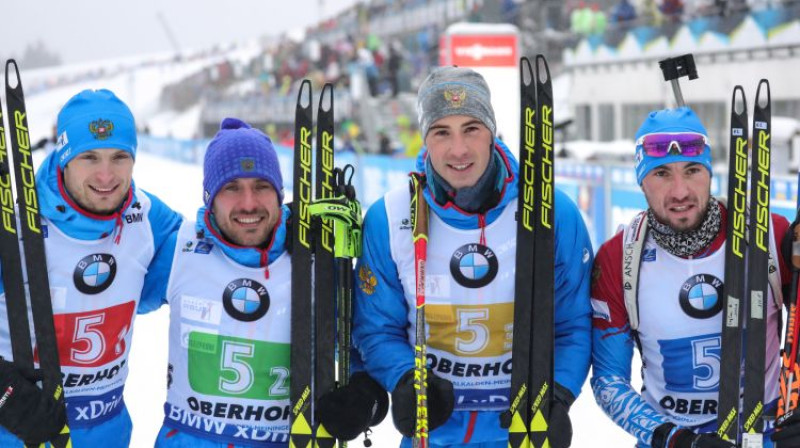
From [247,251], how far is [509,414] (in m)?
0.93

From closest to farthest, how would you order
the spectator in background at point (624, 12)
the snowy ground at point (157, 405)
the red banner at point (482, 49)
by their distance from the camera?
the snowy ground at point (157, 405), the red banner at point (482, 49), the spectator in background at point (624, 12)

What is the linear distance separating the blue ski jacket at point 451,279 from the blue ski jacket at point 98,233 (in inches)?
28.6

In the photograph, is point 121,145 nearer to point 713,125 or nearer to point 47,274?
point 47,274

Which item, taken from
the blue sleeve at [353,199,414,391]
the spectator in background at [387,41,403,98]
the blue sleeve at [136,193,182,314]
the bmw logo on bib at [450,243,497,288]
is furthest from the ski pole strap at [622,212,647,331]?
the spectator in background at [387,41,403,98]

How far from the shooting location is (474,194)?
8.51 feet

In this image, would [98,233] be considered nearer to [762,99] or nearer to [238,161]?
[238,161]

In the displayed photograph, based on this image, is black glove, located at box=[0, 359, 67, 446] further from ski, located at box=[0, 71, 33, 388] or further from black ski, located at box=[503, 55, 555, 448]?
black ski, located at box=[503, 55, 555, 448]

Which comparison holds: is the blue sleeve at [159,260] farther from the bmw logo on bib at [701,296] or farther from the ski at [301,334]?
the bmw logo on bib at [701,296]

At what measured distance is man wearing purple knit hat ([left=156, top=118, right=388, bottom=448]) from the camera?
259cm

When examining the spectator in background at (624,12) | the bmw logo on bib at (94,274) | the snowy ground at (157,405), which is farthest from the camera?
the spectator in background at (624,12)

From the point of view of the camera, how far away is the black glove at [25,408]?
255 cm

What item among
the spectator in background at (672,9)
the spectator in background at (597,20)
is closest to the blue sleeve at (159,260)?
the spectator in background at (672,9)

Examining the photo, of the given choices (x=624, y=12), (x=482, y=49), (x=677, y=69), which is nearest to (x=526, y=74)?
(x=677, y=69)

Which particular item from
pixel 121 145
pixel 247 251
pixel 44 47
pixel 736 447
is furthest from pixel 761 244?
pixel 44 47
